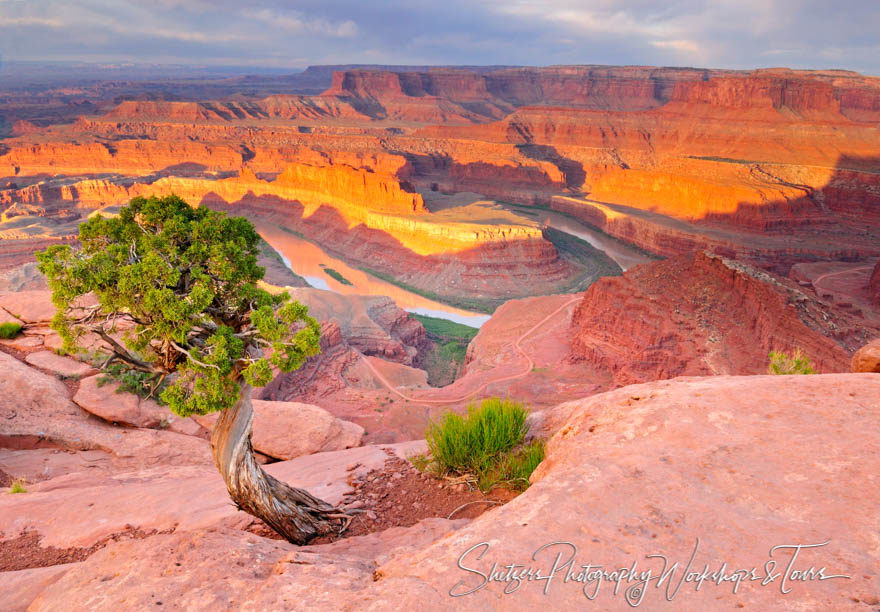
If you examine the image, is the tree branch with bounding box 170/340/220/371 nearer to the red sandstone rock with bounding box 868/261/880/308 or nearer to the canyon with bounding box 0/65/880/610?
the canyon with bounding box 0/65/880/610

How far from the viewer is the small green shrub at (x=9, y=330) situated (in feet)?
51.0

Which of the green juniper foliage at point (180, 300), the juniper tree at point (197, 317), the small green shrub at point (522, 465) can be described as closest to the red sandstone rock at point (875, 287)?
the small green shrub at point (522, 465)

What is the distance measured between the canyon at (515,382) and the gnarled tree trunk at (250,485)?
2.37 feet

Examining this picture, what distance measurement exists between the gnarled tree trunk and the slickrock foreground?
779 mm

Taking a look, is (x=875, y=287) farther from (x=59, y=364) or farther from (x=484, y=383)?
(x=59, y=364)

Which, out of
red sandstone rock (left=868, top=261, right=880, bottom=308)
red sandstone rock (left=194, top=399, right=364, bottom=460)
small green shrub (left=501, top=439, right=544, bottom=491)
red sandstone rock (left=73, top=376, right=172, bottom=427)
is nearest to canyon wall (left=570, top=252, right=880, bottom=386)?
red sandstone rock (left=194, top=399, right=364, bottom=460)

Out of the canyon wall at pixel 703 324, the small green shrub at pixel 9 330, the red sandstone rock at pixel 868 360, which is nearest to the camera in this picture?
the red sandstone rock at pixel 868 360

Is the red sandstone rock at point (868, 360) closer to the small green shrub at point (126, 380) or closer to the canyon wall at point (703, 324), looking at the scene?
the canyon wall at point (703, 324)

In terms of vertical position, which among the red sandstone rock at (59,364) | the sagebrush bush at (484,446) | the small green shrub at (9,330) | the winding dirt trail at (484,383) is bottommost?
the winding dirt trail at (484,383)

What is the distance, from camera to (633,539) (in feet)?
12.8

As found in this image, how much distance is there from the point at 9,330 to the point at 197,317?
48.3 ft

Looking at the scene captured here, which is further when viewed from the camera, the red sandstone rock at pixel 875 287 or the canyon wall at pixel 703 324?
the red sandstone rock at pixel 875 287

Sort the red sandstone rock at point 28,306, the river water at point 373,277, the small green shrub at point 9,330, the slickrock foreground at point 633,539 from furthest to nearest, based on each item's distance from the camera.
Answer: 1. the river water at point 373,277
2. the red sandstone rock at point 28,306
3. the small green shrub at point 9,330
4. the slickrock foreground at point 633,539

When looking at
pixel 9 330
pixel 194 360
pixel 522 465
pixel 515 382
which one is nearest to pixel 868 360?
pixel 522 465
